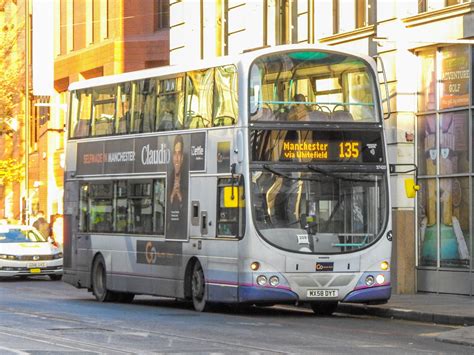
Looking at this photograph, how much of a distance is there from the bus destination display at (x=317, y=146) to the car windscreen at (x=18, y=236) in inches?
693

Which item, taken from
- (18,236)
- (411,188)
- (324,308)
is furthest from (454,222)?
(18,236)

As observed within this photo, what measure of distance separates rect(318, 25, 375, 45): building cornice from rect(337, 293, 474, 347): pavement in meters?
5.63

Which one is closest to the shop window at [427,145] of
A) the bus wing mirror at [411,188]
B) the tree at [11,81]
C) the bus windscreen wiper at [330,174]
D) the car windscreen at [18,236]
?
the bus wing mirror at [411,188]

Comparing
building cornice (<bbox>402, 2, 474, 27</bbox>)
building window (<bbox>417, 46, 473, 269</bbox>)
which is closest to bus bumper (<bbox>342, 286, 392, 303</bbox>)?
building window (<bbox>417, 46, 473, 269</bbox>)

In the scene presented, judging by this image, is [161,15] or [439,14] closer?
[439,14]

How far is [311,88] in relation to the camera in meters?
24.1

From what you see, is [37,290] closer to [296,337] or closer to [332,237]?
[332,237]

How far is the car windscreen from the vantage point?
40.4 meters

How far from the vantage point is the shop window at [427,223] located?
29.8 m

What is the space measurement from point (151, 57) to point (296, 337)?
3047 centimetres

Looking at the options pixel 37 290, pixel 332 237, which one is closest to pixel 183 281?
pixel 332 237

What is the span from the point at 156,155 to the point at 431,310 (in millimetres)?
5745

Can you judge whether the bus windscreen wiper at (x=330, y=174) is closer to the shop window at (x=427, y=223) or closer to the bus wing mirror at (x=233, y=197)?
the bus wing mirror at (x=233, y=197)

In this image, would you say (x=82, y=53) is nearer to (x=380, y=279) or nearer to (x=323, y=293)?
(x=380, y=279)
